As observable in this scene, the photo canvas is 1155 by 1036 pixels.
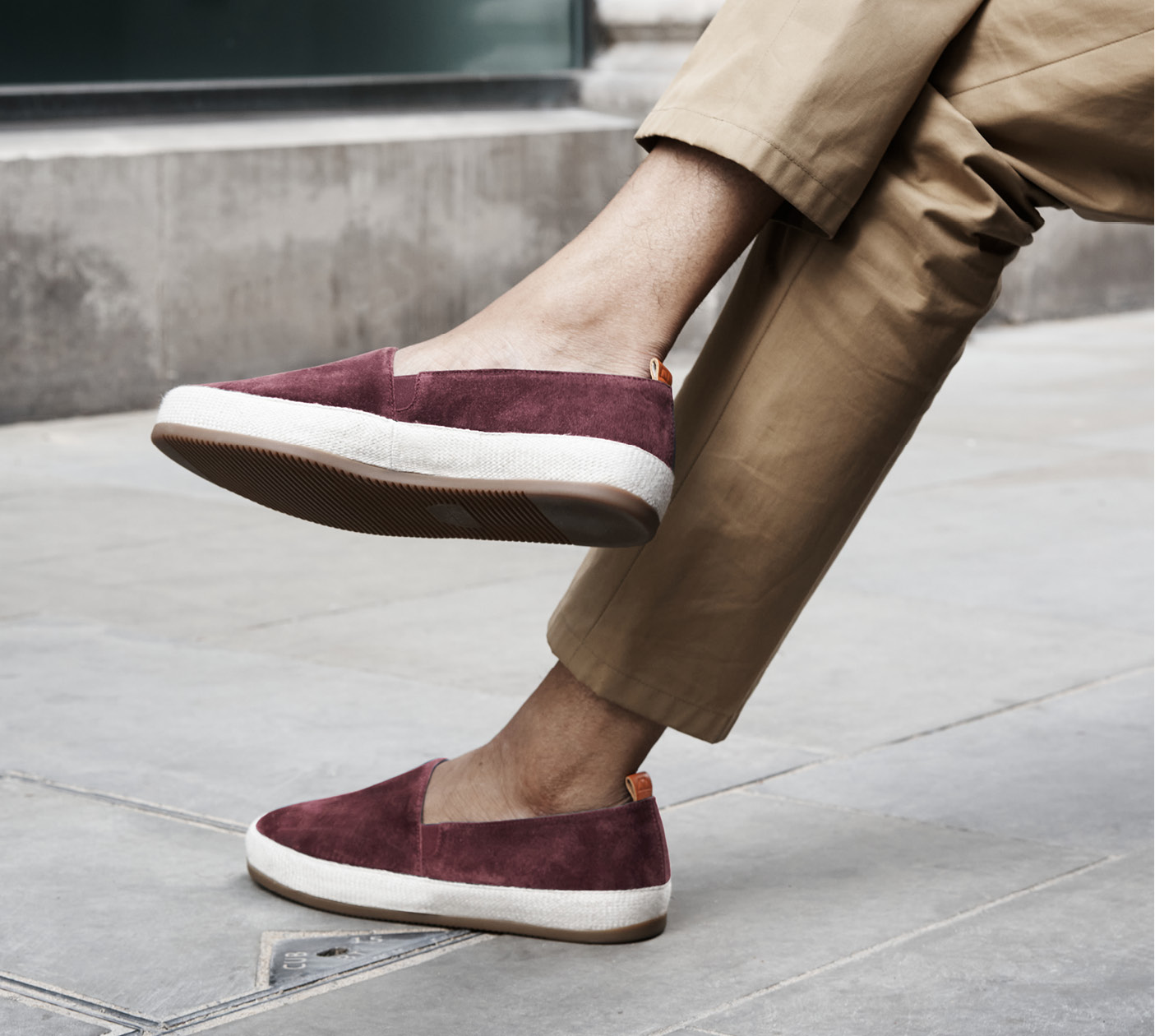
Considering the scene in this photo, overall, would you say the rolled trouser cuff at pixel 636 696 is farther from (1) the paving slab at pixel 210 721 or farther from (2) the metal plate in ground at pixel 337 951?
(1) the paving slab at pixel 210 721

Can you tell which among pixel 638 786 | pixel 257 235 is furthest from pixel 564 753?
pixel 257 235

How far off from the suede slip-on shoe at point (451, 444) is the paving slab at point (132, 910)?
41 centimetres

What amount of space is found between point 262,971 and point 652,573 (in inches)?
19.0

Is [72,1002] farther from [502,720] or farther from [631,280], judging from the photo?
[502,720]

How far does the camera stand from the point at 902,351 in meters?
1.60

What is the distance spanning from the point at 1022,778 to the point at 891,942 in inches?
22.8

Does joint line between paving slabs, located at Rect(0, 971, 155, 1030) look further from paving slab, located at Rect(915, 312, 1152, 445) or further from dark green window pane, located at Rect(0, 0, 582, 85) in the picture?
dark green window pane, located at Rect(0, 0, 582, 85)

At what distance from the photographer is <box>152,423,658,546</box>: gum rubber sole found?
147 centimetres

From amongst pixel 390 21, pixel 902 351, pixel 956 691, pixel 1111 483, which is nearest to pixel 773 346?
pixel 902 351

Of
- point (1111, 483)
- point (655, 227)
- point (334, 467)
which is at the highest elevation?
point (655, 227)

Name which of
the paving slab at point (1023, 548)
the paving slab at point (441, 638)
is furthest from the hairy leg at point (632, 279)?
the paving slab at point (1023, 548)

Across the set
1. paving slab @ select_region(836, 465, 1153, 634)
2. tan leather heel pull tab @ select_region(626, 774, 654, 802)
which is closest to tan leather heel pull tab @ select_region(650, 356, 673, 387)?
tan leather heel pull tab @ select_region(626, 774, 654, 802)

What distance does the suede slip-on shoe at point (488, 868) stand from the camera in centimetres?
169

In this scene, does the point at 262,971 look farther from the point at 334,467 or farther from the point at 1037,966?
the point at 1037,966
